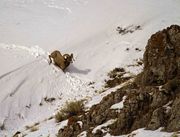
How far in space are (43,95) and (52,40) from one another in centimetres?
367

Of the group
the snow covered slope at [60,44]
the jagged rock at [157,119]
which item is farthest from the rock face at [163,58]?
the snow covered slope at [60,44]

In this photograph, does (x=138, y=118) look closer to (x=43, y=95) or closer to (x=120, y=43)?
(x=43, y=95)

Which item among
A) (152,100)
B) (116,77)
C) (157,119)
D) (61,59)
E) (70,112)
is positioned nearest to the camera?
(157,119)

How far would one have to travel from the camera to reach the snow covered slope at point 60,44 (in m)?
13.6

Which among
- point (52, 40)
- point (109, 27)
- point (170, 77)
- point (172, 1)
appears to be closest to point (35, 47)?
point (52, 40)

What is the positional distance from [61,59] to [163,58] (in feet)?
18.4

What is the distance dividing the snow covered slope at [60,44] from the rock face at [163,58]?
3.61 metres

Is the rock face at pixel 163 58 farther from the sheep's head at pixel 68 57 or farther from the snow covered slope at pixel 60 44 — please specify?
the sheep's head at pixel 68 57

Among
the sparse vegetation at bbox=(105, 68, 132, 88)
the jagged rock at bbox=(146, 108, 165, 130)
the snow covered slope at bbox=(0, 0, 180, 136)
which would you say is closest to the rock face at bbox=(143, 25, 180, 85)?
the jagged rock at bbox=(146, 108, 165, 130)

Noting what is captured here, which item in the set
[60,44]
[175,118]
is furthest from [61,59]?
[175,118]

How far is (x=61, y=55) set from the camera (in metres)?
14.9

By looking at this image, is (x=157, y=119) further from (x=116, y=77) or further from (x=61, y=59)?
(x=61, y=59)

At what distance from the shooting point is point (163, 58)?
9.95 m

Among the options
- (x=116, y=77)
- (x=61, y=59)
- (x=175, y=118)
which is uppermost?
(x=61, y=59)
